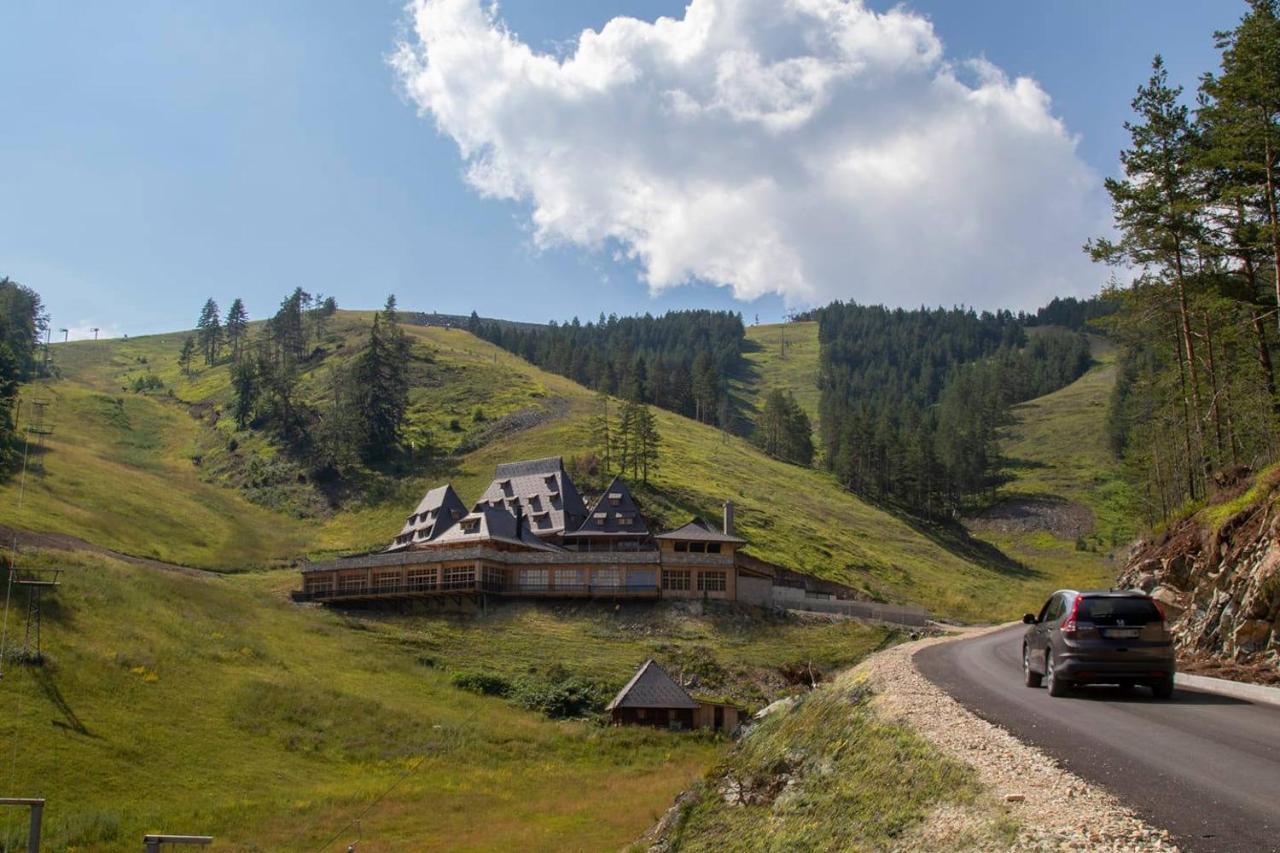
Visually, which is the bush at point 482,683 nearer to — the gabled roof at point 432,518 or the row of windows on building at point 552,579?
the row of windows on building at point 552,579

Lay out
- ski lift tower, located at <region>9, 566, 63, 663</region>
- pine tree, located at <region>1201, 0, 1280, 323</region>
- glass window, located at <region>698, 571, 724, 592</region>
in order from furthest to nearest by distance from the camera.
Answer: glass window, located at <region>698, 571, 724, 592</region> < ski lift tower, located at <region>9, 566, 63, 663</region> < pine tree, located at <region>1201, 0, 1280, 323</region>

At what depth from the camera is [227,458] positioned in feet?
415

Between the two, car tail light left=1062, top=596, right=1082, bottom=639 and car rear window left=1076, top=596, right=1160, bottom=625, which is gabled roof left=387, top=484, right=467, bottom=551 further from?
car rear window left=1076, top=596, right=1160, bottom=625

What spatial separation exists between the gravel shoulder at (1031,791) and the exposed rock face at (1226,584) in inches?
381

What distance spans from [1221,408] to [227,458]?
115m

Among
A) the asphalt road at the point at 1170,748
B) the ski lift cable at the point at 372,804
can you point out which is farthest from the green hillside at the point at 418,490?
the asphalt road at the point at 1170,748

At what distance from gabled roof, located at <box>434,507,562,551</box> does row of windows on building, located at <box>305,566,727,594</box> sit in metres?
4.38

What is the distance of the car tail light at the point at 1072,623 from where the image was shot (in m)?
18.3

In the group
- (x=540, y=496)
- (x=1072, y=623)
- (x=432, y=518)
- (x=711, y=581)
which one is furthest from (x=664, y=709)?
(x=432, y=518)

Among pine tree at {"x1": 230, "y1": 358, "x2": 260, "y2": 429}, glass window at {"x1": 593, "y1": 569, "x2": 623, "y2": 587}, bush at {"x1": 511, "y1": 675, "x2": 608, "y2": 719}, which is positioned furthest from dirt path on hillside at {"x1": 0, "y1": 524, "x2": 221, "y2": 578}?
pine tree at {"x1": 230, "y1": 358, "x2": 260, "y2": 429}

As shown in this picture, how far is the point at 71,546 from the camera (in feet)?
217

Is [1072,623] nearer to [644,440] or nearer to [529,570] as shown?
[529,570]

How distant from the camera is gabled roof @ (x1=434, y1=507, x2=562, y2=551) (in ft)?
245

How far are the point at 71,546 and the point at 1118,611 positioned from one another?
67.1 m
